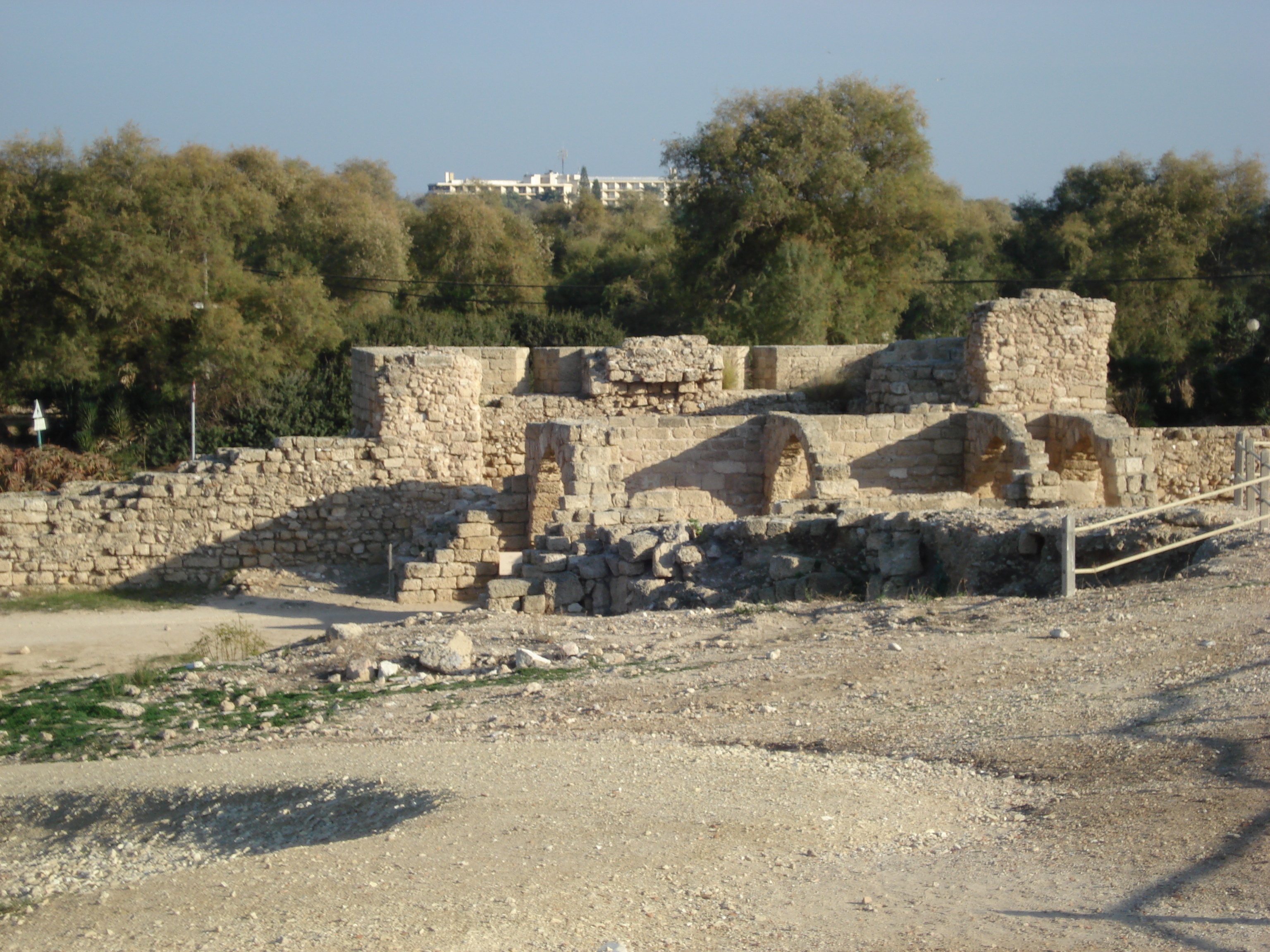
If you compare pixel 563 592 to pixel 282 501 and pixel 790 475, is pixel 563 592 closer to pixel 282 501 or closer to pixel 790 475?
pixel 790 475

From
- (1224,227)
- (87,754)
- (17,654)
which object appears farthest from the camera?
(1224,227)

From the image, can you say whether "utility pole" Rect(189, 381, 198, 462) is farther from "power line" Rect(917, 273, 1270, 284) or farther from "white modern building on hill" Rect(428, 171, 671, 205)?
"white modern building on hill" Rect(428, 171, 671, 205)

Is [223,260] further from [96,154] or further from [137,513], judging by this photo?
[137,513]

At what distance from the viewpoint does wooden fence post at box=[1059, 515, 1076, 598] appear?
8.20 metres

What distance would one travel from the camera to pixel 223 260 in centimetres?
2672

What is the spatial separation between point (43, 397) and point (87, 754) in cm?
2218

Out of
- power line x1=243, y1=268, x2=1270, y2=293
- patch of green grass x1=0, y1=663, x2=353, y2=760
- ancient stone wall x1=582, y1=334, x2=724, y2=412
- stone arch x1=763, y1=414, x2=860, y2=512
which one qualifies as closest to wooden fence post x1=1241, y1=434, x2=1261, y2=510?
stone arch x1=763, y1=414, x2=860, y2=512

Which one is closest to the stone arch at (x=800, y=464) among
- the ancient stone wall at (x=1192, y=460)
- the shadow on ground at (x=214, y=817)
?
the ancient stone wall at (x=1192, y=460)

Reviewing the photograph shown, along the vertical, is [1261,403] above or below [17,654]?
above

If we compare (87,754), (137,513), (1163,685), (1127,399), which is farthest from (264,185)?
(1163,685)

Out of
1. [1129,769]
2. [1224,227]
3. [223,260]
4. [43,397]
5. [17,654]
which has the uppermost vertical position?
[1224,227]

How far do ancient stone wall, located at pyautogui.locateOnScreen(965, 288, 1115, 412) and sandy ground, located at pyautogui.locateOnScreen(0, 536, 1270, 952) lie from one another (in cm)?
983

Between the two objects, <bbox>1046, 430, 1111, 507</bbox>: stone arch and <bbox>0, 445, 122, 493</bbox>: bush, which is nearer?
<bbox>1046, 430, 1111, 507</bbox>: stone arch

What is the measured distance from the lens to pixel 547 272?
42531 mm
